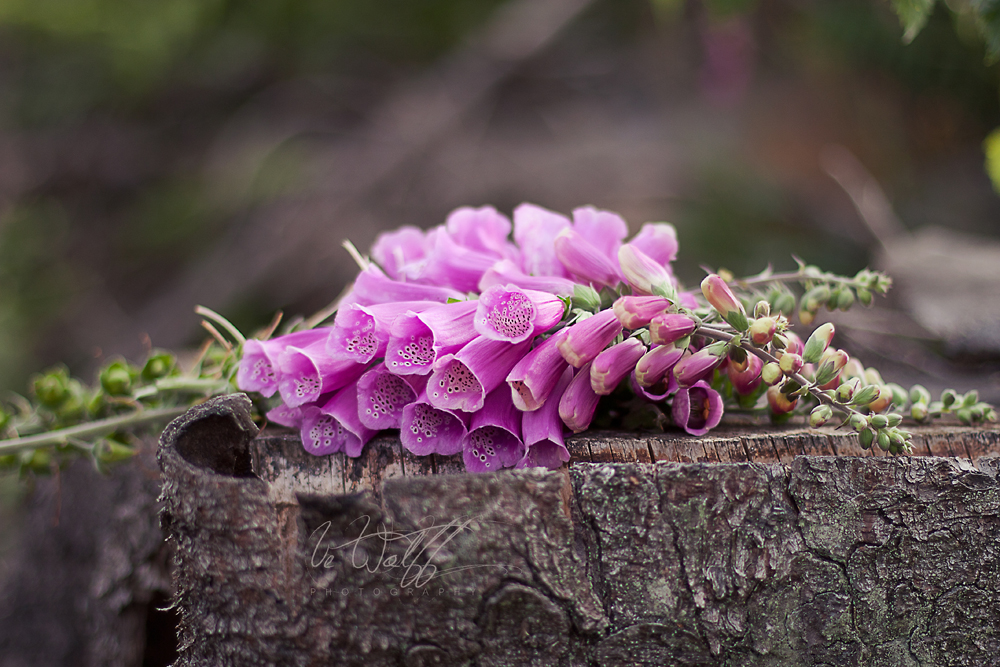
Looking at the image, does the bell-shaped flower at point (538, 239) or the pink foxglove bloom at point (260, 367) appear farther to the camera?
the bell-shaped flower at point (538, 239)

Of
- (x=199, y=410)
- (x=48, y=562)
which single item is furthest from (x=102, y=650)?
(x=199, y=410)

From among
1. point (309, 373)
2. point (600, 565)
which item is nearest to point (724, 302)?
point (600, 565)

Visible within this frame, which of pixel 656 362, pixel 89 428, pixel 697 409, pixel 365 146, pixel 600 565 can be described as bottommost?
pixel 365 146

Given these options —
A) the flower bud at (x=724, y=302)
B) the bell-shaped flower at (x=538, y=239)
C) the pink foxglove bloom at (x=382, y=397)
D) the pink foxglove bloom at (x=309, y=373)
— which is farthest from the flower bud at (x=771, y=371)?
the pink foxglove bloom at (x=309, y=373)

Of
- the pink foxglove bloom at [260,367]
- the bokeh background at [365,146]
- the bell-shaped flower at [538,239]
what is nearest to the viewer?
the pink foxglove bloom at [260,367]

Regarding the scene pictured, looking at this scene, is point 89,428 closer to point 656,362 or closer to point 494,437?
point 494,437

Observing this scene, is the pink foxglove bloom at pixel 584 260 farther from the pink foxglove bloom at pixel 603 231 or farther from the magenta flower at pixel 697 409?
the magenta flower at pixel 697 409
